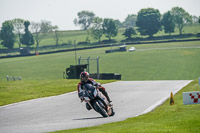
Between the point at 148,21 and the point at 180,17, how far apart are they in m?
11.7

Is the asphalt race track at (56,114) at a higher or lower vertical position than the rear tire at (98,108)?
lower

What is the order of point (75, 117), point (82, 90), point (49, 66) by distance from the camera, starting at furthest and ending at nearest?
point (49, 66)
point (75, 117)
point (82, 90)

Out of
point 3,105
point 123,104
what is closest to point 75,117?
point 123,104

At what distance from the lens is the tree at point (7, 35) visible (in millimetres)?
153125

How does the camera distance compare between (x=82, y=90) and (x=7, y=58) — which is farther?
(x=7, y=58)

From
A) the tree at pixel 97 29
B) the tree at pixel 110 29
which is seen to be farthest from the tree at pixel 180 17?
the tree at pixel 97 29

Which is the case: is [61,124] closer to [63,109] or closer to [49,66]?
[63,109]

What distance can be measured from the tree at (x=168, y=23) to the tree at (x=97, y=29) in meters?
23.1

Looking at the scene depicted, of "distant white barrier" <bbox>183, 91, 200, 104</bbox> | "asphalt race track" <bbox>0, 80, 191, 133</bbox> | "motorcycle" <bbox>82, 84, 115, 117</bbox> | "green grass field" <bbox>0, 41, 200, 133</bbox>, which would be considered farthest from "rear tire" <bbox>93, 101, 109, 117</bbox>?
"distant white barrier" <bbox>183, 91, 200, 104</bbox>

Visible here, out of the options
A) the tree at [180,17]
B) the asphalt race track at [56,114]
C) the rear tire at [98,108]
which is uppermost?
the tree at [180,17]

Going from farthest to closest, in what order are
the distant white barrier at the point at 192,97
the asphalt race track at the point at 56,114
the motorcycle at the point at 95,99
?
the distant white barrier at the point at 192,97
the motorcycle at the point at 95,99
the asphalt race track at the point at 56,114

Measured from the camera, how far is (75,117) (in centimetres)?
1551

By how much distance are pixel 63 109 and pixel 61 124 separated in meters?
4.71

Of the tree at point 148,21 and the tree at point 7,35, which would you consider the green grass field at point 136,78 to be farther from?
the tree at point 7,35
